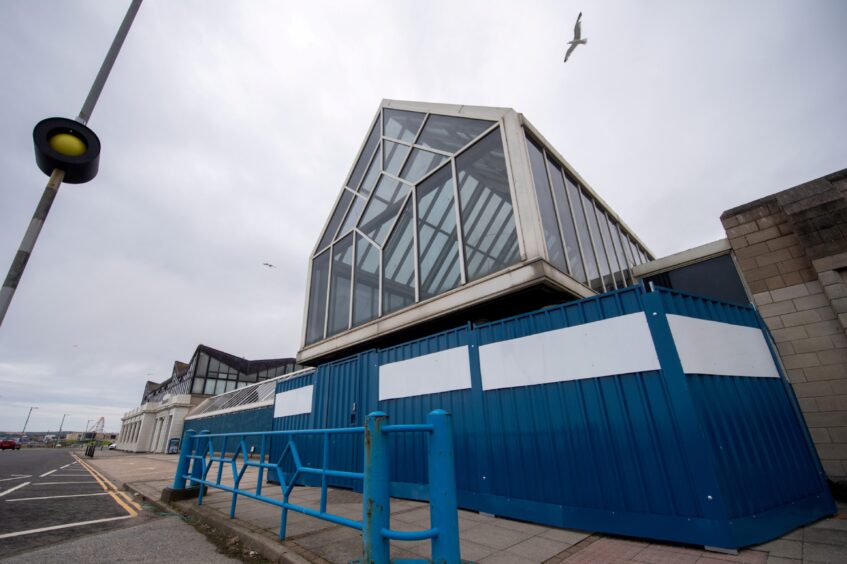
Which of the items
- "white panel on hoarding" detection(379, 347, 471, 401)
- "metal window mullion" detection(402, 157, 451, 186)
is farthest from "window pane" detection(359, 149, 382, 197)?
"white panel on hoarding" detection(379, 347, 471, 401)

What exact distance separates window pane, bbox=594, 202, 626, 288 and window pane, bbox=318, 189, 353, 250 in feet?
28.0

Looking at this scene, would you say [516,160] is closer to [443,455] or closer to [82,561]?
[443,455]

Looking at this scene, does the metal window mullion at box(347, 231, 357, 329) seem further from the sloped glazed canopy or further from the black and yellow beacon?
the black and yellow beacon

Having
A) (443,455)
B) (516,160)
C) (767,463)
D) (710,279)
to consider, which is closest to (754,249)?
(710,279)

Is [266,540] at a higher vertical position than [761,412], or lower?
lower

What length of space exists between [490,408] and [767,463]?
130 inches

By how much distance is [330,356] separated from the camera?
11.2m

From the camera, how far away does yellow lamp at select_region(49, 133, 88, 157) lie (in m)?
3.40

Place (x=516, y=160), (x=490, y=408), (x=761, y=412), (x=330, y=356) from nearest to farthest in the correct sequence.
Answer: (x=761, y=412)
(x=490, y=408)
(x=516, y=160)
(x=330, y=356)

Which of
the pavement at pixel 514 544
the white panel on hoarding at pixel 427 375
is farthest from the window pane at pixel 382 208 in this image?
the pavement at pixel 514 544

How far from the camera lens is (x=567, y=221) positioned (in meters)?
8.49

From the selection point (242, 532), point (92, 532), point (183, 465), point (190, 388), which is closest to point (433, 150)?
point (242, 532)

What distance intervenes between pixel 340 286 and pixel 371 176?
3961 mm

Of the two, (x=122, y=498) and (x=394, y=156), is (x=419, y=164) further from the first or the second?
(x=122, y=498)
